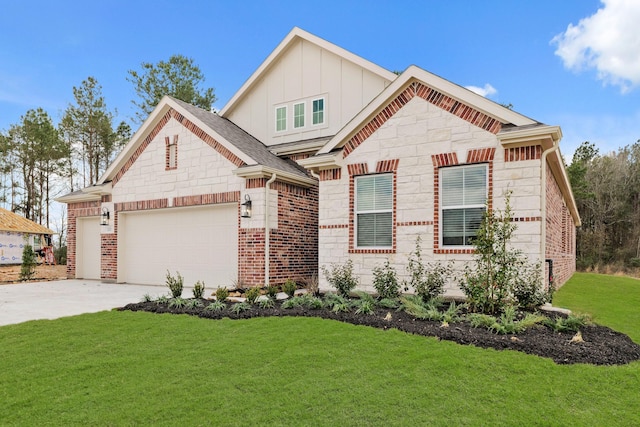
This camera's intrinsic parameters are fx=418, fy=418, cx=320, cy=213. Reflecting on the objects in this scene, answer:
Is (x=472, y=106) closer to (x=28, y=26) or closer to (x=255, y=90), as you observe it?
(x=255, y=90)

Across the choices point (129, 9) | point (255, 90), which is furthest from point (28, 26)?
point (255, 90)

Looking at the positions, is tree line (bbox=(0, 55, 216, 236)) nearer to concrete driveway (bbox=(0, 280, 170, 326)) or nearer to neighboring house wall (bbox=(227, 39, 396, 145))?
neighboring house wall (bbox=(227, 39, 396, 145))

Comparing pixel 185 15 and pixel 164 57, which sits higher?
pixel 164 57

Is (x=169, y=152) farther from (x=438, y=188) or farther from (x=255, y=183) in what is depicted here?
(x=438, y=188)

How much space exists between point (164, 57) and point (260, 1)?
49.6ft

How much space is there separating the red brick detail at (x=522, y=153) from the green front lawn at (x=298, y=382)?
4.48 metres

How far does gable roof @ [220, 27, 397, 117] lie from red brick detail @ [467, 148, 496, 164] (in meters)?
5.26

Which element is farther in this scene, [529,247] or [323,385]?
[529,247]

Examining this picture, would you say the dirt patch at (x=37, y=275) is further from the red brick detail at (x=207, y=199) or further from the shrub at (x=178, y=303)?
the shrub at (x=178, y=303)

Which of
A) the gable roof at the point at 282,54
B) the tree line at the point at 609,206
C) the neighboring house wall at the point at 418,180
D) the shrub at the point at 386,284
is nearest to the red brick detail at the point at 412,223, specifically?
the neighboring house wall at the point at 418,180

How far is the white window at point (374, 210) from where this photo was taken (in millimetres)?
9555

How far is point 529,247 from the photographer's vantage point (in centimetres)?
792

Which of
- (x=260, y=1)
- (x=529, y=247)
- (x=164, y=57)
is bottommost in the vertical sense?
(x=529, y=247)

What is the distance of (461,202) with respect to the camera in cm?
866
